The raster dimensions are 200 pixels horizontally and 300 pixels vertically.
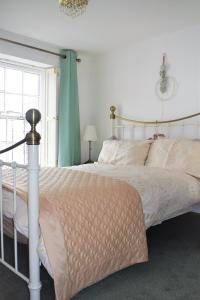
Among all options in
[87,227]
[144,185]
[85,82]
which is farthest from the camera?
[85,82]

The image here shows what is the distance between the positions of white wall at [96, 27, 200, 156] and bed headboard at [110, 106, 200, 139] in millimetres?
83

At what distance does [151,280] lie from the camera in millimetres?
1820

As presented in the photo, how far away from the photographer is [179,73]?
3359mm

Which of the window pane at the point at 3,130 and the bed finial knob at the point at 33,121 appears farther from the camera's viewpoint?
the window pane at the point at 3,130

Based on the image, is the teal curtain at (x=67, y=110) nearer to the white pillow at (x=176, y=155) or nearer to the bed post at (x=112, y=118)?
the bed post at (x=112, y=118)

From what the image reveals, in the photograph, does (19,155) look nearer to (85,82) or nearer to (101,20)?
(85,82)

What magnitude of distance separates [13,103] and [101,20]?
1588 mm

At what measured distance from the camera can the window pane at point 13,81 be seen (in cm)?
364

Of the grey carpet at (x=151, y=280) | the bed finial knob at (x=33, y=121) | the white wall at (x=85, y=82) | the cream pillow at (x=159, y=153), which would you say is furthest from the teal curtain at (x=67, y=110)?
the bed finial knob at (x=33, y=121)

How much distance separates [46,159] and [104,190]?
2.30 meters

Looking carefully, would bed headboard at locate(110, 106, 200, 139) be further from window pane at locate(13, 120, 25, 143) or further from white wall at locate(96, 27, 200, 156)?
window pane at locate(13, 120, 25, 143)

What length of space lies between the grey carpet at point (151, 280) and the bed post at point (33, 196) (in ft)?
0.87

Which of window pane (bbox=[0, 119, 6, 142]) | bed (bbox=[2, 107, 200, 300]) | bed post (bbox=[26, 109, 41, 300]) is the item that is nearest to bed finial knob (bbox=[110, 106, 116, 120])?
bed (bbox=[2, 107, 200, 300])

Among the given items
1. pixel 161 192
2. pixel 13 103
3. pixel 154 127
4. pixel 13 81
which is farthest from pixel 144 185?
pixel 13 81
